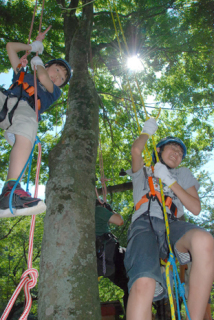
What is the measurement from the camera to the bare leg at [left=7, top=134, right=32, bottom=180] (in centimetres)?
174

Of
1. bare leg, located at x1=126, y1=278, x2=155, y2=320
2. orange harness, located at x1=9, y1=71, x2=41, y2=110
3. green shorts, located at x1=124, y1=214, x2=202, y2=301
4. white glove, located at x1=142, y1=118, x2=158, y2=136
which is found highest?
orange harness, located at x1=9, y1=71, x2=41, y2=110

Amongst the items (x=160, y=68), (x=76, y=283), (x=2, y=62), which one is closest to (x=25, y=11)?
(x=2, y=62)

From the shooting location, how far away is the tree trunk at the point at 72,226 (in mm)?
1456

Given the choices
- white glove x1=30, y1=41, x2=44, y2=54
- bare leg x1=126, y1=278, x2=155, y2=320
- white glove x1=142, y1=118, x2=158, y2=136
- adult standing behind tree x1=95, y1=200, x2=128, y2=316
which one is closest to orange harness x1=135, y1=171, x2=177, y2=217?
white glove x1=142, y1=118, x2=158, y2=136

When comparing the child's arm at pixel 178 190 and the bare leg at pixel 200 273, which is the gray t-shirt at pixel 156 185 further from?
the bare leg at pixel 200 273

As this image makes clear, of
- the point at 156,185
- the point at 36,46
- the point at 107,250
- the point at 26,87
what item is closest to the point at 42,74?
the point at 26,87

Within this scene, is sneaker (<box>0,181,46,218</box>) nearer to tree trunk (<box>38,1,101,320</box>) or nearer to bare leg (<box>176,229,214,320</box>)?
tree trunk (<box>38,1,101,320</box>)

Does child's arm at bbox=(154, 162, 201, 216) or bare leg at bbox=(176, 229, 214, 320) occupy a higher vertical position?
child's arm at bbox=(154, 162, 201, 216)

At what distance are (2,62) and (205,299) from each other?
763 centimetres

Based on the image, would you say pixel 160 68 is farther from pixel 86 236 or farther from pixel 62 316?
pixel 62 316

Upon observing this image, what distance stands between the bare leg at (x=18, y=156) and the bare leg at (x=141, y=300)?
1200 mm

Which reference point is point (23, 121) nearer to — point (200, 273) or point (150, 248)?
point (150, 248)

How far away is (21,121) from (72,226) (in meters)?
0.98

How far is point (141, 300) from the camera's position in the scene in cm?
153
